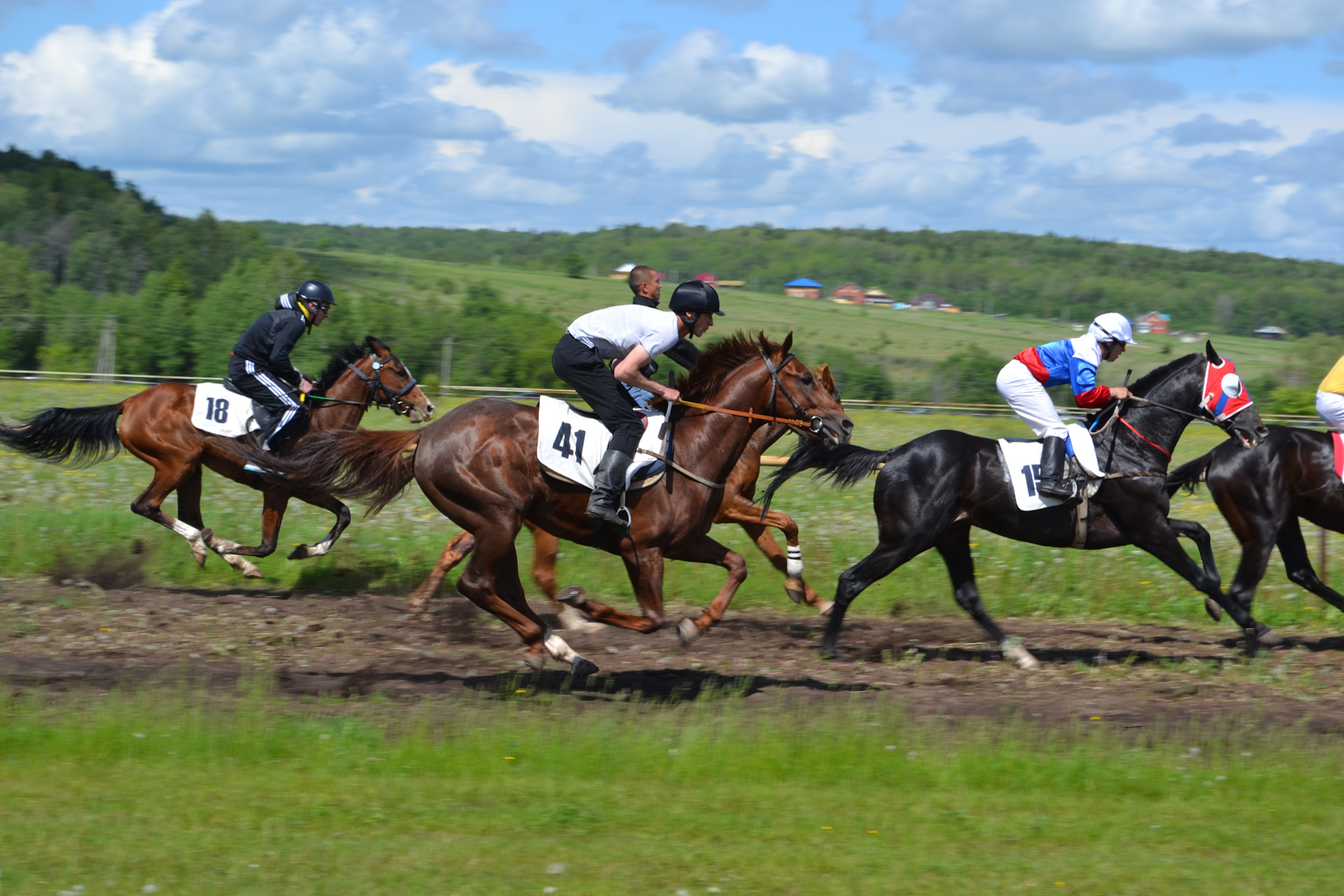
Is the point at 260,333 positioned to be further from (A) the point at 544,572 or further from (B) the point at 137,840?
(B) the point at 137,840

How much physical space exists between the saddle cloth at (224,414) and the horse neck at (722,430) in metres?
4.98

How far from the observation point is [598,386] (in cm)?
787

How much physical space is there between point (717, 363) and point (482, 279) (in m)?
72.5

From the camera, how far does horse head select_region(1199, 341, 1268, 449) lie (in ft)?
30.3

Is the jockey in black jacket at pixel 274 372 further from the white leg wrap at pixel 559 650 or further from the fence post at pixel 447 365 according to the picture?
the fence post at pixel 447 365

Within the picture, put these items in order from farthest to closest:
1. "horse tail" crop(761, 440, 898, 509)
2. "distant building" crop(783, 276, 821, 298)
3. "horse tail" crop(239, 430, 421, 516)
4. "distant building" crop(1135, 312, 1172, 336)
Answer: "distant building" crop(783, 276, 821, 298)
"distant building" crop(1135, 312, 1172, 336)
"horse tail" crop(761, 440, 898, 509)
"horse tail" crop(239, 430, 421, 516)

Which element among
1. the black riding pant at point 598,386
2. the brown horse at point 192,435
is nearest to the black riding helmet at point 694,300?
the black riding pant at point 598,386

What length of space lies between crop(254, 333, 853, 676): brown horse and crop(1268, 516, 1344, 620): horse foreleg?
14.0 feet

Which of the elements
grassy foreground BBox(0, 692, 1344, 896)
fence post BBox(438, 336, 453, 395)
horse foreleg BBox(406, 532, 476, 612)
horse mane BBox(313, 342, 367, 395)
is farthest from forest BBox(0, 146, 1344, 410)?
grassy foreground BBox(0, 692, 1344, 896)

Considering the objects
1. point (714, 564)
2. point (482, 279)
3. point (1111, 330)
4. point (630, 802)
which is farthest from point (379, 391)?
point (482, 279)

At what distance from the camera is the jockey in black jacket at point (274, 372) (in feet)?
36.5

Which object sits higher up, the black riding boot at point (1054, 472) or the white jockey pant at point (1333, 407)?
the white jockey pant at point (1333, 407)

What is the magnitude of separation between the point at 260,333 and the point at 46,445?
2507 mm

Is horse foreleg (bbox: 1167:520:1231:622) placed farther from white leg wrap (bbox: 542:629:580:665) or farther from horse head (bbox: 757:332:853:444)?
white leg wrap (bbox: 542:629:580:665)
